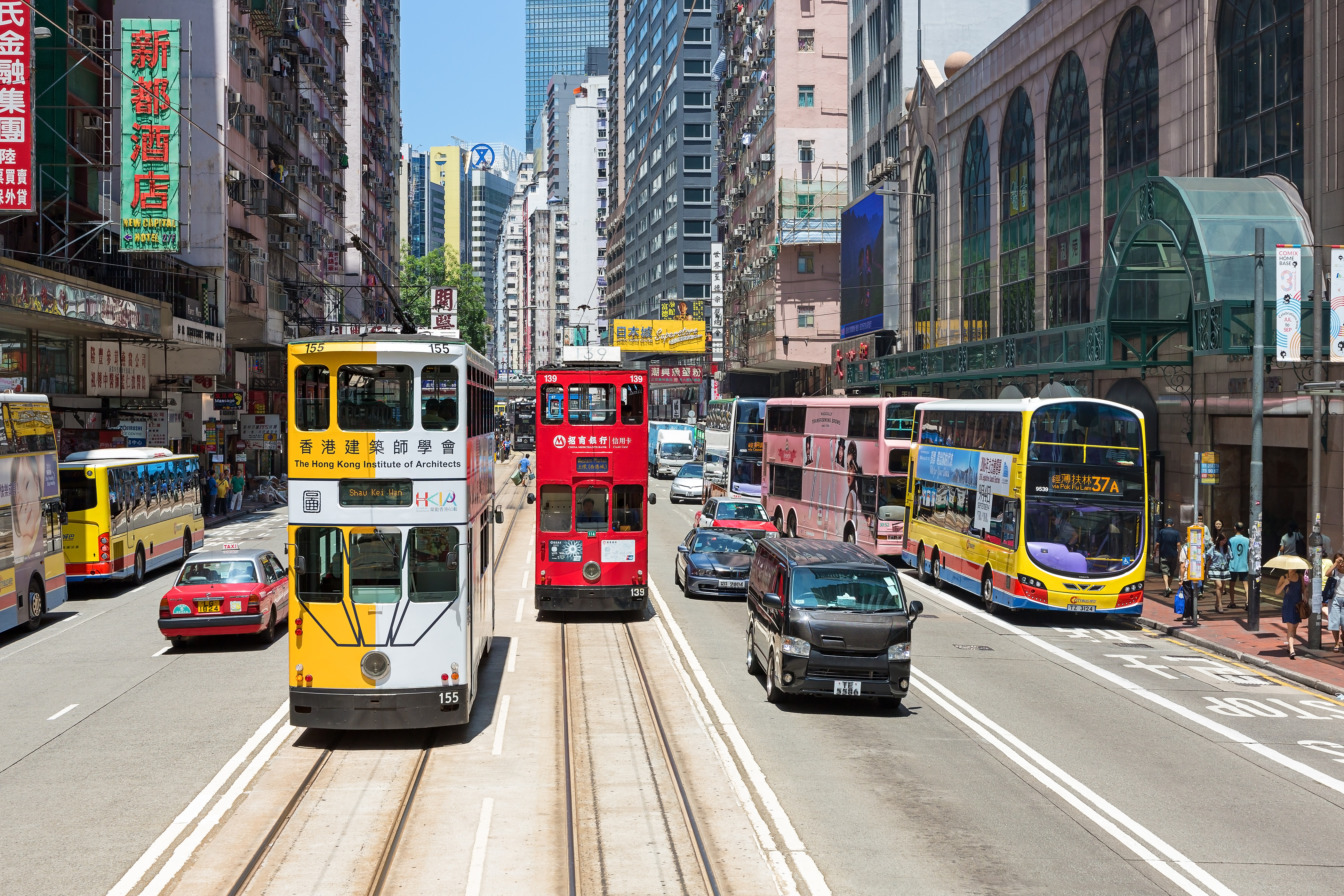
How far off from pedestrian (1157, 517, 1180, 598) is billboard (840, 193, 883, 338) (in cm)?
3425

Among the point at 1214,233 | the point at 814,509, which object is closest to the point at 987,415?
the point at 1214,233

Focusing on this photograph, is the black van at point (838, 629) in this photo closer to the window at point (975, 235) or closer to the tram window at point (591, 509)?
the tram window at point (591, 509)

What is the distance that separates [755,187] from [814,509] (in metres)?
52.2

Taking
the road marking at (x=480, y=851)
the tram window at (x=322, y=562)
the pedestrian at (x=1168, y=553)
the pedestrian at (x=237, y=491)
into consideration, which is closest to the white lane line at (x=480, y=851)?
the road marking at (x=480, y=851)

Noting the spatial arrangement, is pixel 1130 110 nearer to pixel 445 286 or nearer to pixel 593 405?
pixel 593 405

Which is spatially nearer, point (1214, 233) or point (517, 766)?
point (517, 766)

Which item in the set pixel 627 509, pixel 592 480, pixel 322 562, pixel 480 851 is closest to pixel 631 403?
pixel 592 480

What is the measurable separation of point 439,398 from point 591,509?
1044 centimetres

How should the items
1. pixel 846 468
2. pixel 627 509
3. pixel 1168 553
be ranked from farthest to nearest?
pixel 846 468
pixel 1168 553
pixel 627 509

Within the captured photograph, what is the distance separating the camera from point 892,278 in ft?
207

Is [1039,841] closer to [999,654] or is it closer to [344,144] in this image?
[999,654]

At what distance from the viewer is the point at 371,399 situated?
14156 millimetres

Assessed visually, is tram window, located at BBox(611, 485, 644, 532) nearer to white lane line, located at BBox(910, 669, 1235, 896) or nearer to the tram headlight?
white lane line, located at BBox(910, 669, 1235, 896)

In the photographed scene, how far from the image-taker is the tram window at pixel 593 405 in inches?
960
